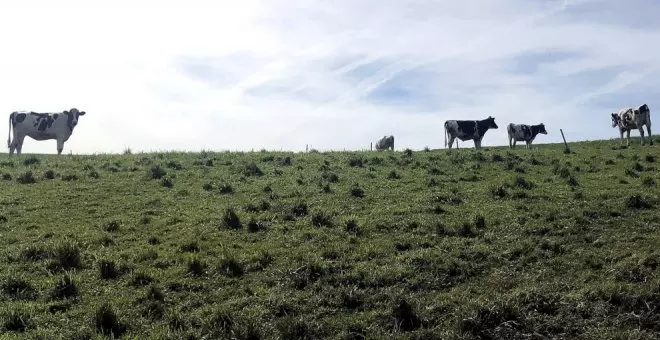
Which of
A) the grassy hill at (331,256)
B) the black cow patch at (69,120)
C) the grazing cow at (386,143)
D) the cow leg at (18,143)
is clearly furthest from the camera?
the grazing cow at (386,143)

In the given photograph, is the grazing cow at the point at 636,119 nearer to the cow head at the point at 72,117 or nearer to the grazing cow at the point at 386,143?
the grazing cow at the point at 386,143

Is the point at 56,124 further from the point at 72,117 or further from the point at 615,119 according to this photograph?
the point at 615,119

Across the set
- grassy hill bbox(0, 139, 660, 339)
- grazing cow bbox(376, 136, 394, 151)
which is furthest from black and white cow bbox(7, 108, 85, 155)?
grazing cow bbox(376, 136, 394, 151)

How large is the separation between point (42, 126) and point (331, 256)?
Answer: 26875 millimetres

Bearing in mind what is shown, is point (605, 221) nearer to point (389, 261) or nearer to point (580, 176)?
point (389, 261)

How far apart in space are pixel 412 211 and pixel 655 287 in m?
7.10

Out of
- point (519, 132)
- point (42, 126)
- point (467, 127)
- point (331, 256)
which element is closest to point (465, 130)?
point (467, 127)

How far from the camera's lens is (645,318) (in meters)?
9.52

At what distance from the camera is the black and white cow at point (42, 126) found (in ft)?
109

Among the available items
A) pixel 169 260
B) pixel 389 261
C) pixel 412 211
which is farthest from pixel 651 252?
pixel 169 260

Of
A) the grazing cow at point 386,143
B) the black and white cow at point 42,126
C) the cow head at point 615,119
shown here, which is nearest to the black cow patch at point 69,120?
the black and white cow at point 42,126

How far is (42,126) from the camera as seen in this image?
34.2 m

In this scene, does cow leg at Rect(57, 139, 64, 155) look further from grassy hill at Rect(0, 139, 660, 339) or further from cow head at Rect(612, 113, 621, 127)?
cow head at Rect(612, 113, 621, 127)

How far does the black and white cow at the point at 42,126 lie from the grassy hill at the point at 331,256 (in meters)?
12.3
